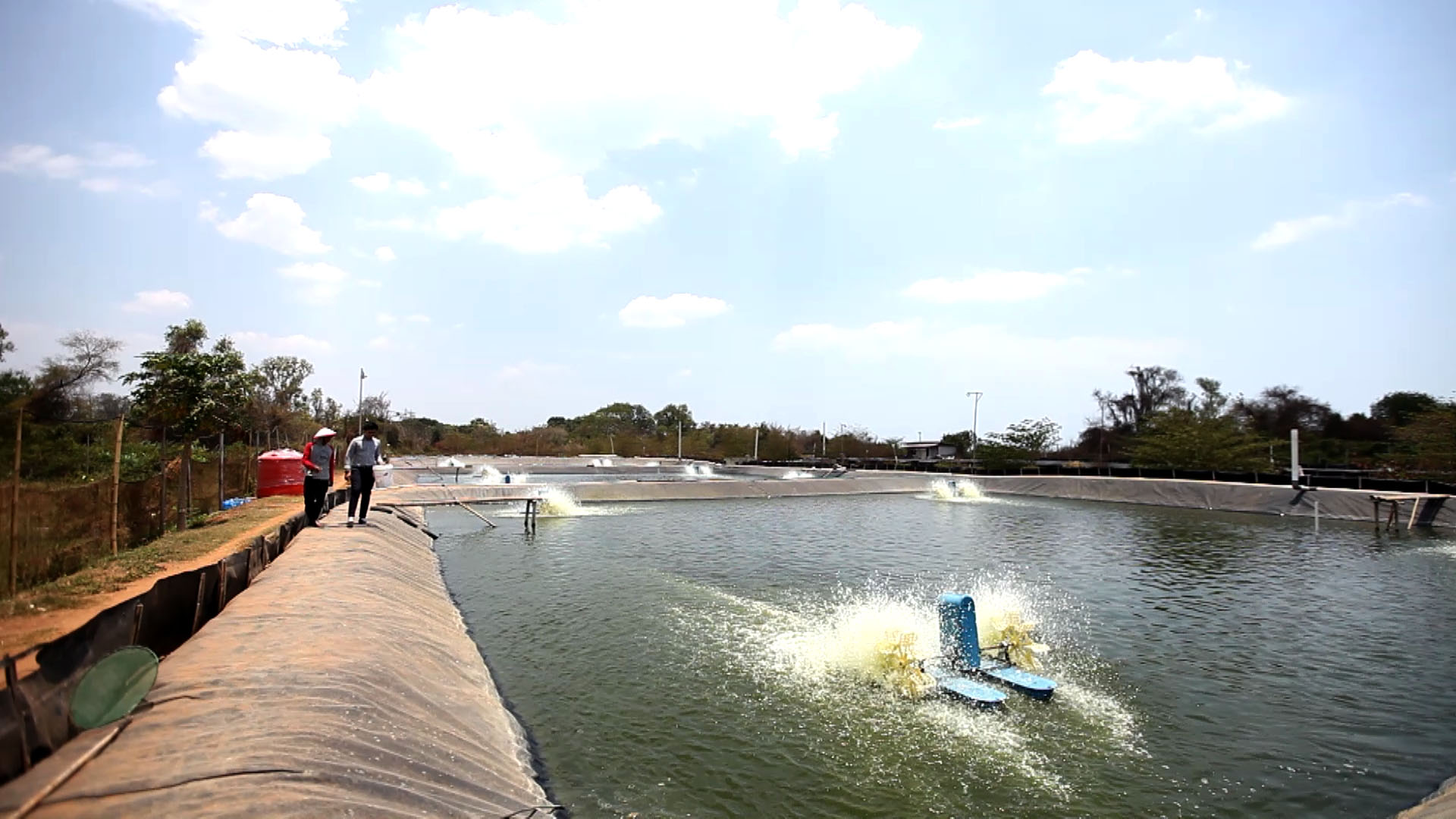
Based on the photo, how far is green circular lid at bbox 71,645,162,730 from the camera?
4.03 metres

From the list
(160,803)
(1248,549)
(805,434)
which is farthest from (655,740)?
(805,434)

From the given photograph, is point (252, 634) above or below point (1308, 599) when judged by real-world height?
above

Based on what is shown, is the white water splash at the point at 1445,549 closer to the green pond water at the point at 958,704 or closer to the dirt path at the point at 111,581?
the green pond water at the point at 958,704

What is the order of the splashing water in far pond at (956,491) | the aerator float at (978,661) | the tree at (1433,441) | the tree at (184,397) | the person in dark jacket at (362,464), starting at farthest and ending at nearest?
the splashing water in far pond at (956,491) → the tree at (1433,441) → the tree at (184,397) → the person in dark jacket at (362,464) → the aerator float at (978,661)

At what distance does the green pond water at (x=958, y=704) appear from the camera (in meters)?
5.93

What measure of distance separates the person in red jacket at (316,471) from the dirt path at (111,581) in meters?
1.38

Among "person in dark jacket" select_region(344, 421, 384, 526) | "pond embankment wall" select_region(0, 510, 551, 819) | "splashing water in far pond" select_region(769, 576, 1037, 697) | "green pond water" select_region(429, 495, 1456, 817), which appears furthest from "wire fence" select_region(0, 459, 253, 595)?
"splashing water in far pond" select_region(769, 576, 1037, 697)

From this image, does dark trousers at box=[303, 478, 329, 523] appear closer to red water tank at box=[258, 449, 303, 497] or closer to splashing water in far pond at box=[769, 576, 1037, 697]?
splashing water in far pond at box=[769, 576, 1037, 697]

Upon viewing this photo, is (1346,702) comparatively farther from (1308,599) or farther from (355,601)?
(355,601)

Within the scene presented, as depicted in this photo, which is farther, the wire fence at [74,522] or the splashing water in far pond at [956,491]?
the splashing water in far pond at [956,491]

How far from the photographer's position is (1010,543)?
65.8 ft

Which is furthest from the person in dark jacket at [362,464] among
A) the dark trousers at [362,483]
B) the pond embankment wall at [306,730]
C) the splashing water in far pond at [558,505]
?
the splashing water in far pond at [558,505]

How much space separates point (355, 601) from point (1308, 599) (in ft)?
50.6

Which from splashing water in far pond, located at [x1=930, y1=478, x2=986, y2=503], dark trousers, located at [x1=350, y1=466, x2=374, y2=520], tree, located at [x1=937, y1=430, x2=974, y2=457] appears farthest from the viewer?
tree, located at [x1=937, y1=430, x2=974, y2=457]
